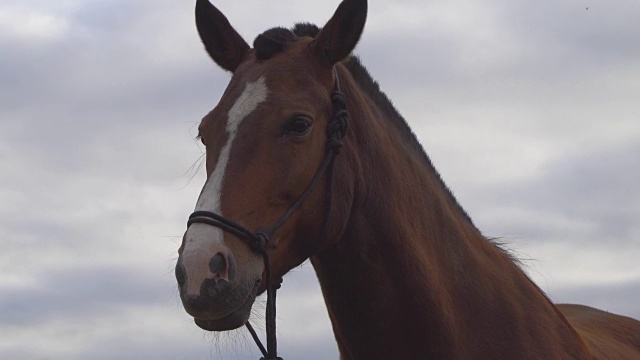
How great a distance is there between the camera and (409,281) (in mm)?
5551

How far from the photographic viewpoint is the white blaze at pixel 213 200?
464 centimetres

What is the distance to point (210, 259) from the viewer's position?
4.69 meters

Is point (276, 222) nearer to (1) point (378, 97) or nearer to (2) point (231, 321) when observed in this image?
(2) point (231, 321)

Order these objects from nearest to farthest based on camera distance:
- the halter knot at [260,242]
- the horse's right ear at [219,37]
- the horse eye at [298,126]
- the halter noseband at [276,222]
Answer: the halter noseband at [276,222]
the halter knot at [260,242]
the horse eye at [298,126]
the horse's right ear at [219,37]

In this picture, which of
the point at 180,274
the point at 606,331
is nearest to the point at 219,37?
the point at 180,274

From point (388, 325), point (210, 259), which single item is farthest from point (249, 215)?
point (388, 325)

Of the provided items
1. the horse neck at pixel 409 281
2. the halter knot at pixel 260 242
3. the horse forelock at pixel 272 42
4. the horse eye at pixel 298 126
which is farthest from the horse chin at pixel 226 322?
the horse forelock at pixel 272 42

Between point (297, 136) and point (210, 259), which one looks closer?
point (210, 259)

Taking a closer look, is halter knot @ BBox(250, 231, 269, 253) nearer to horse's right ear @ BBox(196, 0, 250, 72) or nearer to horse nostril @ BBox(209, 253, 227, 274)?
horse nostril @ BBox(209, 253, 227, 274)

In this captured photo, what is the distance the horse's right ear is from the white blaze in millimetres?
758

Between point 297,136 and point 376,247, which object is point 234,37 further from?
point 376,247

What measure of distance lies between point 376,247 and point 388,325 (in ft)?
1.43

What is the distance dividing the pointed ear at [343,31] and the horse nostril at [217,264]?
154cm

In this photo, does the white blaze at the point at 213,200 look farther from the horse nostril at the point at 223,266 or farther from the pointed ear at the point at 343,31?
the pointed ear at the point at 343,31
